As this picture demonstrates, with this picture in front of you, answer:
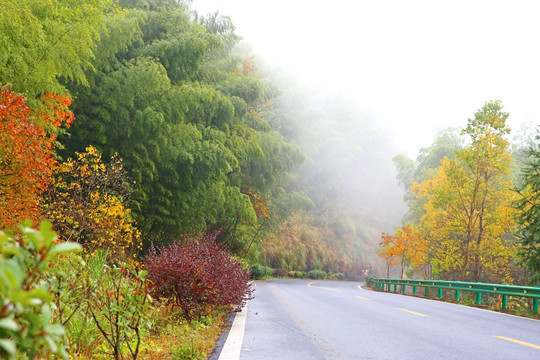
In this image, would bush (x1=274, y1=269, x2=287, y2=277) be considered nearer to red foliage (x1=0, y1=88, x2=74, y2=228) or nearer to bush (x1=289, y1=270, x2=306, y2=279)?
bush (x1=289, y1=270, x2=306, y2=279)

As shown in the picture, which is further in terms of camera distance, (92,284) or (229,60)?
(229,60)

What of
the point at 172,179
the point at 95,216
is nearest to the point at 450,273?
the point at 172,179

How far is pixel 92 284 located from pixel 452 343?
4.89 meters

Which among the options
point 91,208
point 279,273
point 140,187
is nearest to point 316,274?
point 279,273

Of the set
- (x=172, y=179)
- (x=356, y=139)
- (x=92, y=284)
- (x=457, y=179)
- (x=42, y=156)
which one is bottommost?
(x=92, y=284)

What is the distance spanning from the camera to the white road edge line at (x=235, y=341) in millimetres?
5066

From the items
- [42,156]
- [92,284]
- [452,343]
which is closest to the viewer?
[92,284]

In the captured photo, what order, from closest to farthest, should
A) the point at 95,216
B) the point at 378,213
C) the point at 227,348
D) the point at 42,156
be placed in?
the point at 227,348
the point at 42,156
the point at 95,216
the point at 378,213

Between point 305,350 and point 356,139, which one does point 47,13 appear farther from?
point 356,139

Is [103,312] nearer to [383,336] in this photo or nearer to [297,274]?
[383,336]

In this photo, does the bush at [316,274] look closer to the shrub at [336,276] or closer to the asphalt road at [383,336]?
the shrub at [336,276]

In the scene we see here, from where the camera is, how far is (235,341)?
599 centimetres

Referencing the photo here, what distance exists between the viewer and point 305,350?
5.65m

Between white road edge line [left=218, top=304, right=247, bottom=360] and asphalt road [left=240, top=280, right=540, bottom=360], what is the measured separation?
84 millimetres
